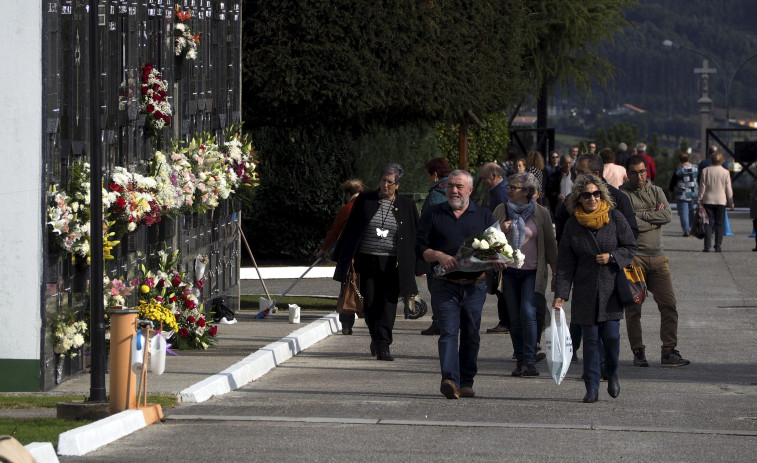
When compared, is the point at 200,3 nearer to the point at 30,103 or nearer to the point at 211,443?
the point at 30,103

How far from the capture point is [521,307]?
40.7 ft

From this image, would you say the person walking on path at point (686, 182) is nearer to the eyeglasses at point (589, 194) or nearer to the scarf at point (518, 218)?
the scarf at point (518, 218)

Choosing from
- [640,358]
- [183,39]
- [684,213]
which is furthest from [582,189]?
[684,213]

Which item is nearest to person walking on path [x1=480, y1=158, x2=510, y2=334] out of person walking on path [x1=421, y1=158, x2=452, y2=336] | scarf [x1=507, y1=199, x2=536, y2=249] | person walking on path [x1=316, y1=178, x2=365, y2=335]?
person walking on path [x1=421, y1=158, x2=452, y2=336]

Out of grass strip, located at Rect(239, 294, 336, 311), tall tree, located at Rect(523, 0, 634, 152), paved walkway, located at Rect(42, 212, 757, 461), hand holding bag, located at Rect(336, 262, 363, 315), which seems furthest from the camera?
tall tree, located at Rect(523, 0, 634, 152)

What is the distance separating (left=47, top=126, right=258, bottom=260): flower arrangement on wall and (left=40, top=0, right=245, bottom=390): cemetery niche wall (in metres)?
0.01

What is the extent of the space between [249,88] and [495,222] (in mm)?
12275

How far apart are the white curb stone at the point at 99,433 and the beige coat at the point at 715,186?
19.0 m

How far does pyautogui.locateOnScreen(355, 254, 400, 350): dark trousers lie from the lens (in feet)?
43.7

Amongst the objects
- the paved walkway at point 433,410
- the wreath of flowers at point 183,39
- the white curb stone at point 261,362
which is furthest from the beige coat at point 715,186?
the wreath of flowers at point 183,39

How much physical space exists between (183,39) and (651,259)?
17.0 ft

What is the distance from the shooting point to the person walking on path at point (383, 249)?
43.6ft

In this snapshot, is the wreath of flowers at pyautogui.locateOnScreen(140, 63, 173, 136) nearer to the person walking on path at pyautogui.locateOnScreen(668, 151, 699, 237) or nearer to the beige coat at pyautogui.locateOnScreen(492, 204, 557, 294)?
the beige coat at pyautogui.locateOnScreen(492, 204, 557, 294)

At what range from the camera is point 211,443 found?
858cm
